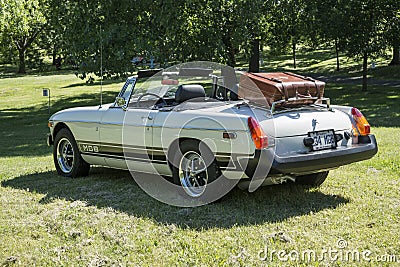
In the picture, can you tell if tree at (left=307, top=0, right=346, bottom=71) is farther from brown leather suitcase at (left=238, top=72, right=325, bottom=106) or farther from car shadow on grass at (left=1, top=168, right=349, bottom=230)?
brown leather suitcase at (left=238, top=72, right=325, bottom=106)

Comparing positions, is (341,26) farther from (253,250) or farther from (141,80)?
(253,250)

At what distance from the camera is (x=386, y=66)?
1384 inches

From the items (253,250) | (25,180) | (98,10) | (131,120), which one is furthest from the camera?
(98,10)

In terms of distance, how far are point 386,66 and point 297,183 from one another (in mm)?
29854

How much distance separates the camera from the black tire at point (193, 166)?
637cm

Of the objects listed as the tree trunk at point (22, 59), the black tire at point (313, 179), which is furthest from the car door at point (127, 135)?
the tree trunk at point (22, 59)

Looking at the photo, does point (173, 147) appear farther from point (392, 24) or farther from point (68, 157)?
point (392, 24)

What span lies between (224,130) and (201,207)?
0.90 m

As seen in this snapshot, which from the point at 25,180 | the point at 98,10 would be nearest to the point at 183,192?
the point at 25,180

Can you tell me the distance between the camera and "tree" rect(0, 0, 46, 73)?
120 feet

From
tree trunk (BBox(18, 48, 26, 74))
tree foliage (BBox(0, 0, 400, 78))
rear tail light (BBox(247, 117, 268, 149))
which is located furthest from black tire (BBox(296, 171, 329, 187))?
tree trunk (BBox(18, 48, 26, 74))

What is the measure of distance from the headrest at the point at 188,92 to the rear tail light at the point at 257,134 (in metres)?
1.26

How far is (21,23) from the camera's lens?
42.9 m

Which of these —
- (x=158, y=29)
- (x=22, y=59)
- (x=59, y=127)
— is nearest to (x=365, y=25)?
(x=158, y=29)
